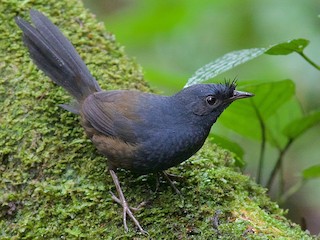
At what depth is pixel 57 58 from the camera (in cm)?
432

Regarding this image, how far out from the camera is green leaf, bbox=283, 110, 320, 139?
4.42 metres

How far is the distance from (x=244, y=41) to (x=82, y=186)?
5080 millimetres

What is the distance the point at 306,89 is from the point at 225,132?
1476mm

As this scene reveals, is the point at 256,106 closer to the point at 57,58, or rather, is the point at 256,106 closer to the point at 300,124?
the point at 300,124

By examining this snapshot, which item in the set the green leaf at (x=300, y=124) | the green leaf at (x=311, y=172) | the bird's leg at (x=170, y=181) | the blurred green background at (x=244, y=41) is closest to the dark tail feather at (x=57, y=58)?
the bird's leg at (x=170, y=181)

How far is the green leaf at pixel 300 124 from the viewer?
4424mm

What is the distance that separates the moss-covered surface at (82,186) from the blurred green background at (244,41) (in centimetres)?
292

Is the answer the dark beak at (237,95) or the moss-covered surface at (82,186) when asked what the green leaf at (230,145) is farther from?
the dark beak at (237,95)

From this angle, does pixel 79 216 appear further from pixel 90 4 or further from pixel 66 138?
pixel 90 4

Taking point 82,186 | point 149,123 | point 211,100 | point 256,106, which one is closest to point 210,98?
point 211,100

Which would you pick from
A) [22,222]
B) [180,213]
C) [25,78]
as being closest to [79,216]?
[22,222]

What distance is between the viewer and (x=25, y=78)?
4.41m

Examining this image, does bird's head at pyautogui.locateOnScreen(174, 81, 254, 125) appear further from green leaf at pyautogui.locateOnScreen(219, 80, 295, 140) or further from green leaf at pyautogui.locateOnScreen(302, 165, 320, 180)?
green leaf at pyautogui.locateOnScreen(302, 165, 320, 180)

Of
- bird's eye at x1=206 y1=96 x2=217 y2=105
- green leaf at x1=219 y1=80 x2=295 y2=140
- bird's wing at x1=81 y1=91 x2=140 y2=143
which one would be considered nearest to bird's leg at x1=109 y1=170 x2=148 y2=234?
bird's wing at x1=81 y1=91 x2=140 y2=143
